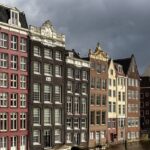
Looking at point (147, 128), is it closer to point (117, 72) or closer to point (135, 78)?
point (135, 78)

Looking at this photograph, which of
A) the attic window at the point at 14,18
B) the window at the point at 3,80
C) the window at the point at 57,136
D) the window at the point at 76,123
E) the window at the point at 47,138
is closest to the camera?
the window at the point at 3,80

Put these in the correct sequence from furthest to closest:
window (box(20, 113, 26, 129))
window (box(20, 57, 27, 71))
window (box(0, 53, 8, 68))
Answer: window (box(20, 57, 27, 71)), window (box(20, 113, 26, 129)), window (box(0, 53, 8, 68))

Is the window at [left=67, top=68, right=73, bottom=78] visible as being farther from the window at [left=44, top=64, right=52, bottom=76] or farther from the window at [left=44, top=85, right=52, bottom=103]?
the window at [left=44, top=85, right=52, bottom=103]

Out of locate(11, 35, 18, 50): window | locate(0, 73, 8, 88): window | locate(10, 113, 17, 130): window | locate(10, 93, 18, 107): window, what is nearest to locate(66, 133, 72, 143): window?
locate(10, 113, 17, 130): window

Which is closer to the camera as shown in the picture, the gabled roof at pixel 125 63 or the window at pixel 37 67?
the window at pixel 37 67

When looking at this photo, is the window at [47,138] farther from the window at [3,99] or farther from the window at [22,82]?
the window at [3,99]

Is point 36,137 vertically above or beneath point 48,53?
beneath

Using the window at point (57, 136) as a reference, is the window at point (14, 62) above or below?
above

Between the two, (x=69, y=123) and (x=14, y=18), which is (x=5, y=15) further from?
(x=69, y=123)

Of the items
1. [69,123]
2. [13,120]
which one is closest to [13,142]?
[13,120]

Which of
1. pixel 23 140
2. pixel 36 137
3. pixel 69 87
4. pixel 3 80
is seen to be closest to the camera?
pixel 3 80

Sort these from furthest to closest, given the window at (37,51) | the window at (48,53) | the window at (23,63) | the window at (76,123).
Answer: the window at (76,123) → the window at (48,53) → the window at (37,51) → the window at (23,63)

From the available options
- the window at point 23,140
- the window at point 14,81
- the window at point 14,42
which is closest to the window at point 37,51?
the window at point 14,42

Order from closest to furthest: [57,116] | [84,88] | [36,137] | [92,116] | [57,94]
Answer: [36,137] < [57,94] < [57,116] < [84,88] < [92,116]
